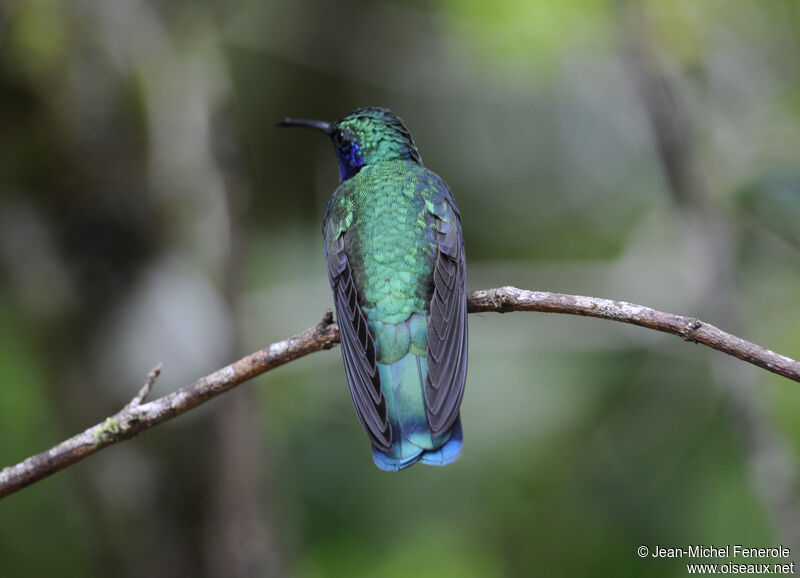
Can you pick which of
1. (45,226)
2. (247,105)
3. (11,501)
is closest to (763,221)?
(45,226)

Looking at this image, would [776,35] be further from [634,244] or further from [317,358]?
[317,358]

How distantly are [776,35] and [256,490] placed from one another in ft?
15.5

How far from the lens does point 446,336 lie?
320cm

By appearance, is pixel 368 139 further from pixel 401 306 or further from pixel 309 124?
pixel 401 306

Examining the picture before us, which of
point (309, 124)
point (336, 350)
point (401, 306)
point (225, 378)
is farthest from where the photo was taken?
point (336, 350)

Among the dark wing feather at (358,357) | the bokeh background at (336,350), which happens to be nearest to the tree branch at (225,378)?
the dark wing feather at (358,357)

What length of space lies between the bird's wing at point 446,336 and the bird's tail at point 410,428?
0.03 m

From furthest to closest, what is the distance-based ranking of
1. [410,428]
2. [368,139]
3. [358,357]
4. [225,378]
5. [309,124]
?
[309,124]
[368,139]
[358,357]
[410,428]
[225,378]

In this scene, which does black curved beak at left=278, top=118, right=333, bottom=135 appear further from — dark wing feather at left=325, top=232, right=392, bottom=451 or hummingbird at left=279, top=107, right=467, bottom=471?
dark wing feather at left=325, top=232, right=392, bottom=451

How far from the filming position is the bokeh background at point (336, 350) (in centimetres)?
489

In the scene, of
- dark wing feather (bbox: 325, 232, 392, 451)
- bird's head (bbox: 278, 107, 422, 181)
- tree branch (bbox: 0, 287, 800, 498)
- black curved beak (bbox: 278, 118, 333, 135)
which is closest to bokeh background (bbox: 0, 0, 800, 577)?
black curved beak (bbox: 278, 118, 333, 135)

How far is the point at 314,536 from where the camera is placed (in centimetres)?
496

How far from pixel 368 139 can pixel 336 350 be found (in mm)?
1765

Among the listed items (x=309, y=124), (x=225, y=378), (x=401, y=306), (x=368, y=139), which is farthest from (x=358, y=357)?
(x=309, y=124)
